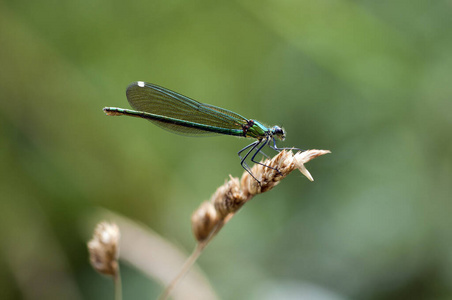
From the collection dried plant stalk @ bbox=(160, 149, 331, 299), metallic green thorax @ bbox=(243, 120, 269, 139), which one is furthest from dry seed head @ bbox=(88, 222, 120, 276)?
metallic green thorax @ bbox=(243, 120, 269, 139)

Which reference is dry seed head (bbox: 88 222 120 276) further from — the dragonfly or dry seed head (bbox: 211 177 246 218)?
the dragonfly

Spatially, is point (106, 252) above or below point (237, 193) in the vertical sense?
below

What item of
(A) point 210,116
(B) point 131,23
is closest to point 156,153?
(A) point 210,116

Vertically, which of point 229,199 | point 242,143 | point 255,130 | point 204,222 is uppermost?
point 242,143

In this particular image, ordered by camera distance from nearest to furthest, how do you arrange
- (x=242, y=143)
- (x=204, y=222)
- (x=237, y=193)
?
1. (x=237, y=193)
2. (x=204, y=222)
3. (x=242, y=143)

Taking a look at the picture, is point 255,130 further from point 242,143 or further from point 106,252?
point 106,252

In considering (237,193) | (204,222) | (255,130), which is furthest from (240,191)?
(255,130)

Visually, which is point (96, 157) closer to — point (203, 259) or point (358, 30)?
point (203, 259)
